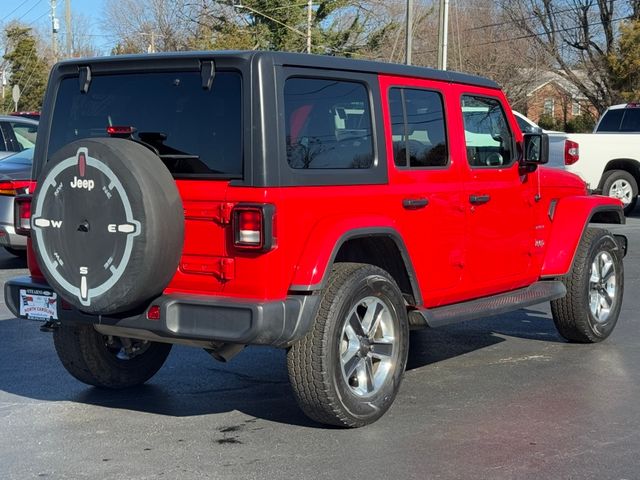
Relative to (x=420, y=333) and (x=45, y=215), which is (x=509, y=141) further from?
(x=45, y=215)

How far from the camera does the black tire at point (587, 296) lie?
7.51 m

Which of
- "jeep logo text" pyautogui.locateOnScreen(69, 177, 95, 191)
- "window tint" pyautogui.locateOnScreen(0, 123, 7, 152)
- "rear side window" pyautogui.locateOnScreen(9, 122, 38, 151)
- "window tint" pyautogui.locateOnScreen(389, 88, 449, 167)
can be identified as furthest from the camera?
"rear side window" pyautogui.locateOnScreen(9, 122, 38, 151)

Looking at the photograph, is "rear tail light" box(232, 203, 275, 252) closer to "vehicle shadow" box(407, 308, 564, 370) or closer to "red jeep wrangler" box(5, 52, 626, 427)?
"red jeep wrangler" box(5, 52, 626, 427)

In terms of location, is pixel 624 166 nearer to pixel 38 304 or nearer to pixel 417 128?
pixel 417 128

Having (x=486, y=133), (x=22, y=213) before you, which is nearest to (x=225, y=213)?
(x=22, y=213)

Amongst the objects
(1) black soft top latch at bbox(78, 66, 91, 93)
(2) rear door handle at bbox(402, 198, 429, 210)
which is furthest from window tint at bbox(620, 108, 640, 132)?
(1) black soft top latch at bbox(78, 66, 91, 93)

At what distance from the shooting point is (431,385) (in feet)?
21.5

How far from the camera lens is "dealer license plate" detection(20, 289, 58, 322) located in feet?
18.2

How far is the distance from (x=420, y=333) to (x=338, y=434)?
296 cm

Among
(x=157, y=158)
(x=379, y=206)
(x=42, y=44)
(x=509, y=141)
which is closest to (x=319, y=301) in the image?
(x=379, y=206)

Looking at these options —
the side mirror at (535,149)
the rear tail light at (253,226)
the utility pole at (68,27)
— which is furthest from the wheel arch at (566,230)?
the utility pole at (68,27)

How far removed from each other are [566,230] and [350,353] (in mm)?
2609

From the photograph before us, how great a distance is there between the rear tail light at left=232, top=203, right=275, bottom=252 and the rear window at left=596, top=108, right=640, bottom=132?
621 inches

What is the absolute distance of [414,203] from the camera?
19.4ft
